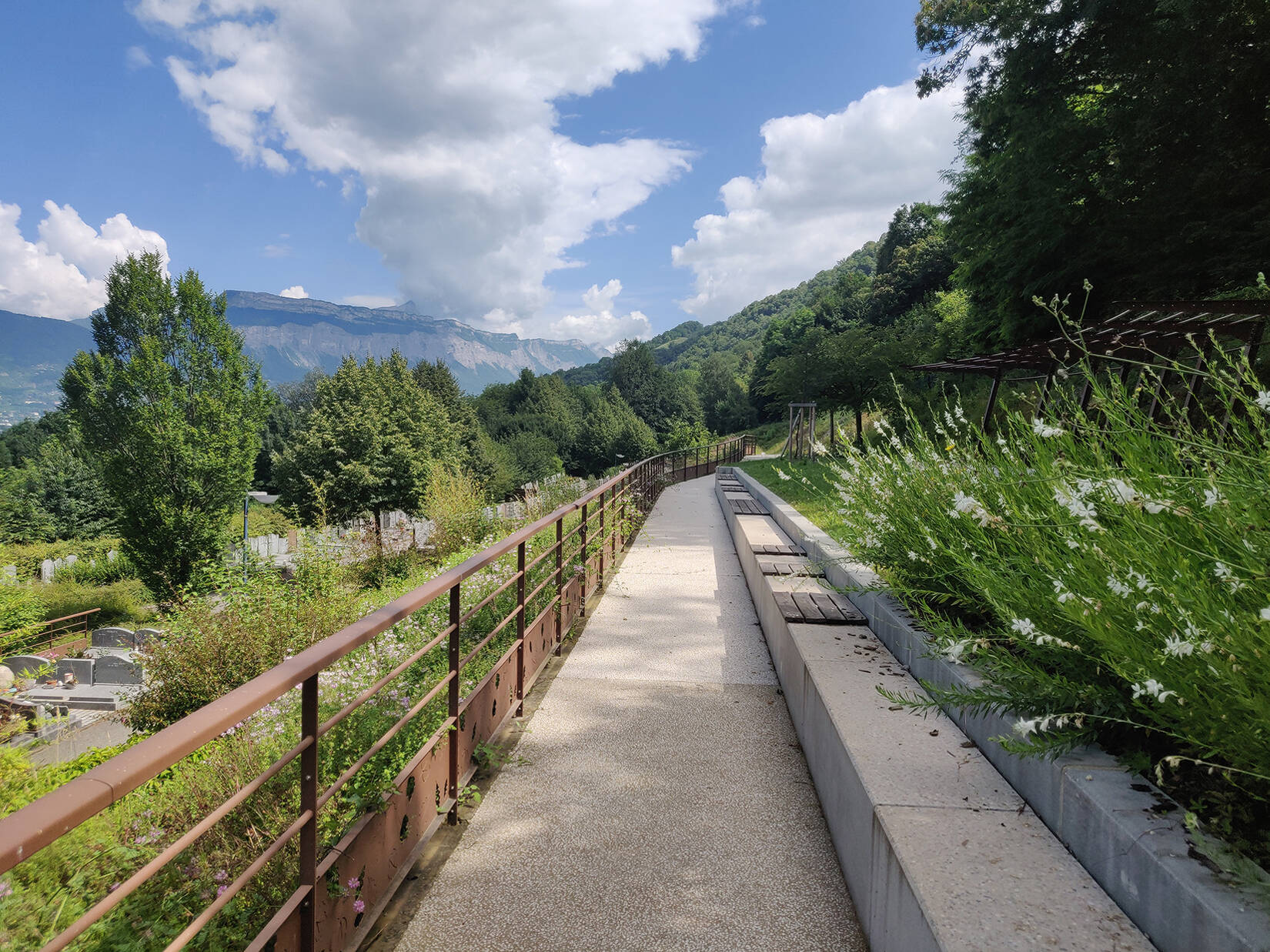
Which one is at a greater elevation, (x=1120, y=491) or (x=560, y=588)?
(x=1120, y=491)

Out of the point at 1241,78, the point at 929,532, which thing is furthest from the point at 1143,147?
the point at 929,532

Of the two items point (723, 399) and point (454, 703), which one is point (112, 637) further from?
point (723, 399)

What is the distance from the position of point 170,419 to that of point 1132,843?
30.6m

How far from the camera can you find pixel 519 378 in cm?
8044

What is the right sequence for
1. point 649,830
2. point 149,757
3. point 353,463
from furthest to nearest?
point 353,463 → point 649,830 → point 149,757

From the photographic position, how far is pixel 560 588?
4621mm

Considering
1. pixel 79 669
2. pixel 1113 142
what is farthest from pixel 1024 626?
pixel 79 669

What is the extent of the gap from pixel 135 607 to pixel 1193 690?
32907mm

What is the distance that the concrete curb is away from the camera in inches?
51.9

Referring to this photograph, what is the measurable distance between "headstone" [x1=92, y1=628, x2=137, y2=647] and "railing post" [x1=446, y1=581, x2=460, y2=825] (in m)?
18.4

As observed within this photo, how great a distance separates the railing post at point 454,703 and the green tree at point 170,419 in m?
24.0

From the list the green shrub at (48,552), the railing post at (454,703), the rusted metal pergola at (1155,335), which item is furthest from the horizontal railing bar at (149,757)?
the green shrub at (48,552)

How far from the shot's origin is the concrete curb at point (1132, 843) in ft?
4.33

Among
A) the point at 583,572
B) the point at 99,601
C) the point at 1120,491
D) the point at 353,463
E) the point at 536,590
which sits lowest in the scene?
the point at 99,601
